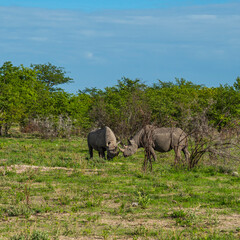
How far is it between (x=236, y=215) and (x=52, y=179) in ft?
20.4

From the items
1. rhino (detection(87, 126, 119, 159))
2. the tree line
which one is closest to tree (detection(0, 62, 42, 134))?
the tree line

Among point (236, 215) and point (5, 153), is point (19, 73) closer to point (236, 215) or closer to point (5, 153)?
point (5, 153)

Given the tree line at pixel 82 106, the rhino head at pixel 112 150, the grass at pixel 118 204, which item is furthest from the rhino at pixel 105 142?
the tree line at pixel 82 106

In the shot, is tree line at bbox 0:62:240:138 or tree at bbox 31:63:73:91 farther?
tree at bbox 31:63:73:91

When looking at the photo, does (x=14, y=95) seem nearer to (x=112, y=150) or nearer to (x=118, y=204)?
(x=112, y=150)

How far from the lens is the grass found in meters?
6.80

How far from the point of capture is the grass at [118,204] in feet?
22.3

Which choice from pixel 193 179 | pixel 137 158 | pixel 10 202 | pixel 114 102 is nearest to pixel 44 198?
pixel 10 202

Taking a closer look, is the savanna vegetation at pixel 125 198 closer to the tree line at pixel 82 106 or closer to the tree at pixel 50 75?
the tree line at pixel 82 106

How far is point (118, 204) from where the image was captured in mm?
9031

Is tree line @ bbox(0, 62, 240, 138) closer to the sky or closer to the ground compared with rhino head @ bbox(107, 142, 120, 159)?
closer to the sky

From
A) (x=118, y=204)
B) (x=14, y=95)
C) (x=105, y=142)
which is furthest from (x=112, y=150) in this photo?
(x=14, y=95)

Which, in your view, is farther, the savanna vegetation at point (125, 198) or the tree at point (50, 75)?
the tree at point (50, 75)

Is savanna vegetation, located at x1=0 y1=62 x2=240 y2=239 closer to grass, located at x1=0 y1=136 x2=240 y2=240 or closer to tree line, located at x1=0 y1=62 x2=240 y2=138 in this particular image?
grass, located at x1=0 y1=136 x2=240 y2=240
